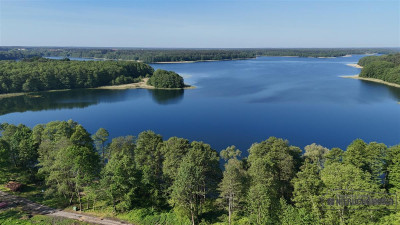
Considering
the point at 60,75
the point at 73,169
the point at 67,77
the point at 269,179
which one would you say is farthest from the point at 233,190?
the point at 60,75

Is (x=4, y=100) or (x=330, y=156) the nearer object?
(x=330, y=156)

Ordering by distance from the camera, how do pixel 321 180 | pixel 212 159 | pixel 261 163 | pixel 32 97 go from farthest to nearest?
pixel 32 97
pixel 212 159
pixel 261 163
pixel 321 180

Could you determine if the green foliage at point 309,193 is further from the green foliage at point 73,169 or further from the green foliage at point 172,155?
the green foliage at point 73,169

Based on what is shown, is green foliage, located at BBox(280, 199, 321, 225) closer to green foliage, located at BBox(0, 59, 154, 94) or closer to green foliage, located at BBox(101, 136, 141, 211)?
green foliage, located at BBox(101, 136, 141, 211)

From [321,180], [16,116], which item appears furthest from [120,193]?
[16,116]

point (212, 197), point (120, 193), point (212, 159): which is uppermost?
point (212, 159)

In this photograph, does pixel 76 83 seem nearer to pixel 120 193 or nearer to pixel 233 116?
pixel 233 116
